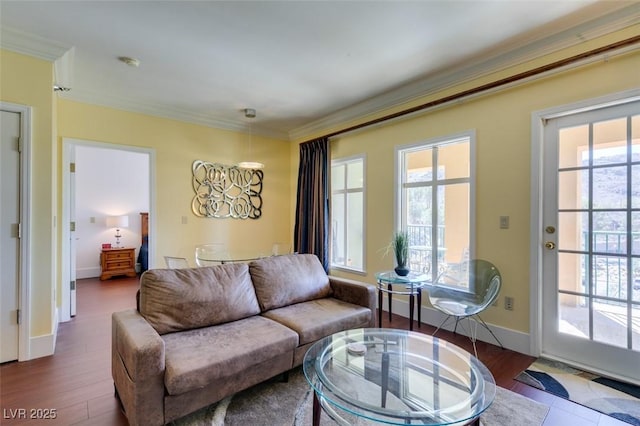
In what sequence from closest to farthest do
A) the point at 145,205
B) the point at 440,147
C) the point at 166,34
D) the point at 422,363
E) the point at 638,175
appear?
the point at 422,363 → the point at 638,175 → the point at 166,34 → the point at 440,147 → the point at 145,205

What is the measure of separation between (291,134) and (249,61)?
2425 millimetres

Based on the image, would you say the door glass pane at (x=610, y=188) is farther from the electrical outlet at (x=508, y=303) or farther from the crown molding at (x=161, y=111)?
the crown molding at (x=161, y=111)

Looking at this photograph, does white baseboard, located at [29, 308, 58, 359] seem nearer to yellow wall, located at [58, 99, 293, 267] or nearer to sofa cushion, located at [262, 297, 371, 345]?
yellow wall, located at [58, 99, 293, 267]

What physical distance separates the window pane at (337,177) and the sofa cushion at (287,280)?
1.80 meters

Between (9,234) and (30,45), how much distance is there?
1.56 meters

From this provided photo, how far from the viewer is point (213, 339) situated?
1924 millimetres

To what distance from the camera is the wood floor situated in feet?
5.90

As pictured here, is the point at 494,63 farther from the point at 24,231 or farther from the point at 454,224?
the point at 24,231

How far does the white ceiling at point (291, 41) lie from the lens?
2111 millimetres

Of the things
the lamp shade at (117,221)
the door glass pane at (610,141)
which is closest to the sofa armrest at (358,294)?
the door glass pane at (610,141)

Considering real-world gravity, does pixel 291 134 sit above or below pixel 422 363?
above

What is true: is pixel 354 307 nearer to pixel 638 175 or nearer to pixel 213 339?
pixel 213 339

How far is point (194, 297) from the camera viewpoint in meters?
2.14

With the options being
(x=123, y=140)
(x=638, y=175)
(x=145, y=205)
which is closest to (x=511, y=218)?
(x=638, y=175)
